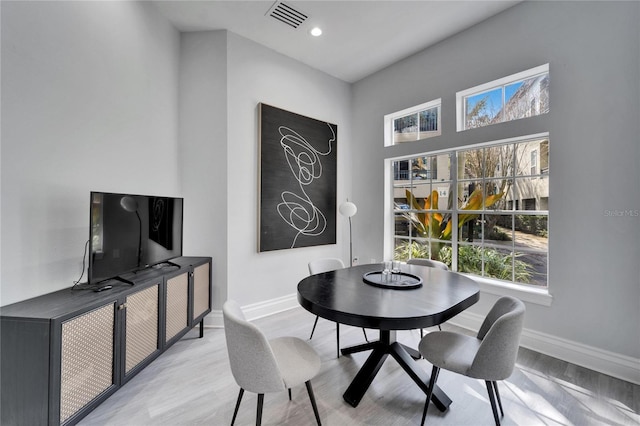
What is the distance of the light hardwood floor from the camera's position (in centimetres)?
171

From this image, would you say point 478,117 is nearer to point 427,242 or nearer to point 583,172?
point 583,172

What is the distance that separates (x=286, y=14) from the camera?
9.43ft

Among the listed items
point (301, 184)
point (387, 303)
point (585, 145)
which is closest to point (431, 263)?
point (387, 303)

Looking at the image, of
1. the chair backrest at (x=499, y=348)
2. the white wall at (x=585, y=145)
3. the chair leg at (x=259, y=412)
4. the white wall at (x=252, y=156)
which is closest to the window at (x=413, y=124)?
the white wall at (x=585, y=145)

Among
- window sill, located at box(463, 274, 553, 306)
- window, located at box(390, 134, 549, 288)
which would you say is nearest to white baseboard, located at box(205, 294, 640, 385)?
window sill, located at box(463, 274, 553, 306)

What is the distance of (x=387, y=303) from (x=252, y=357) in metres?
0.84

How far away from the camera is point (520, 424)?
5.44ft

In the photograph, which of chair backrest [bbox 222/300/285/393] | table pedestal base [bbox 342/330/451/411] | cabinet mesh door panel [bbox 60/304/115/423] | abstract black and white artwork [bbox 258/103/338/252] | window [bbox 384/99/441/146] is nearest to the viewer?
chair backrest [bbox 222/300/285/393]

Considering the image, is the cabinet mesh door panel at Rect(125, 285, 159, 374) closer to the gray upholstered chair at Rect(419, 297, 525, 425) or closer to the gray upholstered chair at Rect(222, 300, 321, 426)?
the gray upholstered chair at Rect(222, 300, 321, 426)

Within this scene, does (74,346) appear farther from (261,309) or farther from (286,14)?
(286,14)

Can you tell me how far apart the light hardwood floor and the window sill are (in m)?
0.51

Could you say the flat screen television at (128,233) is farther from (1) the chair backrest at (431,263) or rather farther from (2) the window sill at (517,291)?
(2) the window sill at (517,291)

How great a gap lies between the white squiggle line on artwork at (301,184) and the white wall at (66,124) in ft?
5.00

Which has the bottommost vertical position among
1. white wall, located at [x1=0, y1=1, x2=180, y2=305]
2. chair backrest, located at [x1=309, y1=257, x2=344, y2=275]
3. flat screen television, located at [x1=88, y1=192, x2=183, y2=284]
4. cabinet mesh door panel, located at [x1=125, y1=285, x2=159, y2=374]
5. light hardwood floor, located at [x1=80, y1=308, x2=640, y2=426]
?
light hardwood floor, located at [x1=80, y1=308, x2=640, y2=426]
